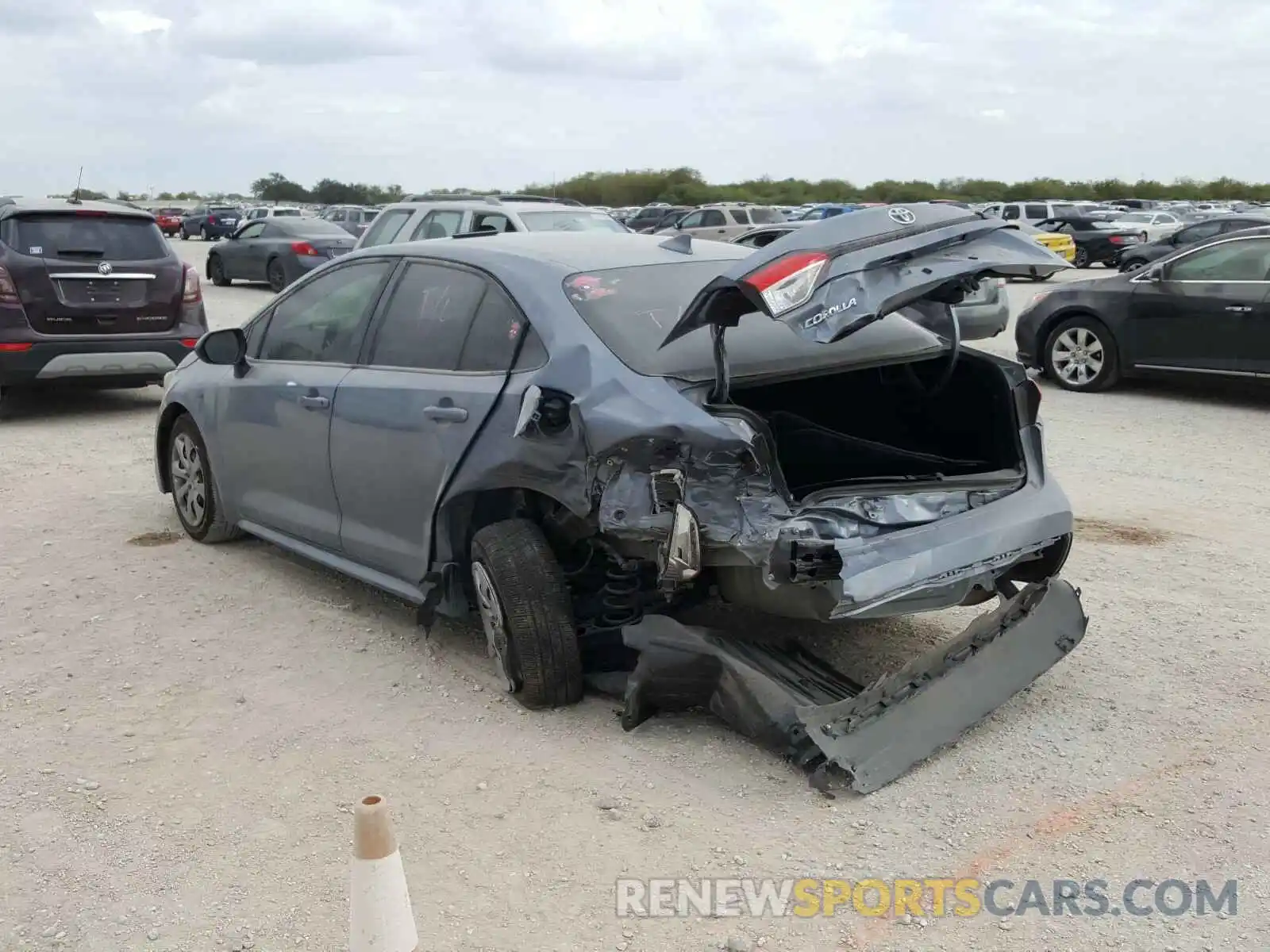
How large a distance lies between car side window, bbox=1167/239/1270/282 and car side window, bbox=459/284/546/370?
320 inches

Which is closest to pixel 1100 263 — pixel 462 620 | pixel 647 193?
pixel 462 620

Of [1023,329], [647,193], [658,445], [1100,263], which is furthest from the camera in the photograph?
[647,193]

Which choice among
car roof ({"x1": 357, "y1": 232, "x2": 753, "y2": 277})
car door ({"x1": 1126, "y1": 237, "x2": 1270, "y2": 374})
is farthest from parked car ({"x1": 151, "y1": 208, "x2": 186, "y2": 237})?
car roof ({"x1": 357, "y1": 232, "x2": 753, "y2": 277})

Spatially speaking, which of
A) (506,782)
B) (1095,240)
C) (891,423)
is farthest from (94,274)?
(1095,240)

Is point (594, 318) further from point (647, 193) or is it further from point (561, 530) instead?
point (647, 193)

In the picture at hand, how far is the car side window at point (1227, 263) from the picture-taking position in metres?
10.4

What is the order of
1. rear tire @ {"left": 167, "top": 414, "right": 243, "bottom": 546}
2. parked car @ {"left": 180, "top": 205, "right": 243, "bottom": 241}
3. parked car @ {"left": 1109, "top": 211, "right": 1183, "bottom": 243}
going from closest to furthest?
rear tire @ {"left": 167, "top": 414, "right": 243, "bottom": 546}, parked car @ {"left": 1109, "top": 211, "right": 1183, "bottom": 243}, parked car @ {"left": 180, "top": 205, "right": 243, "bottom": 241}

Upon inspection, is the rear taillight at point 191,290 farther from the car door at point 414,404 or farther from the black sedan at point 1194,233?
the black sedan at point 1194,233

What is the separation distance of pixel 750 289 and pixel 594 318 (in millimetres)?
809

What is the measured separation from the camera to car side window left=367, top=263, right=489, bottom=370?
4742 millimetres

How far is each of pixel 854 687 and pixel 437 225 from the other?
10.6 m

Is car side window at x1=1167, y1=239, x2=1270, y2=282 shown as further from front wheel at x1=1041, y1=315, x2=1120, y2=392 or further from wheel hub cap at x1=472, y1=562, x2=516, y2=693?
wheel hub cap at x1=472, y1=562, x2=516, y2=693

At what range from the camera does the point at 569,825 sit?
359cm

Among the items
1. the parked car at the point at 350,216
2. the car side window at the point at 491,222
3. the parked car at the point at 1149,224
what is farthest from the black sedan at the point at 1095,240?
the car side window at the point at 491,222
